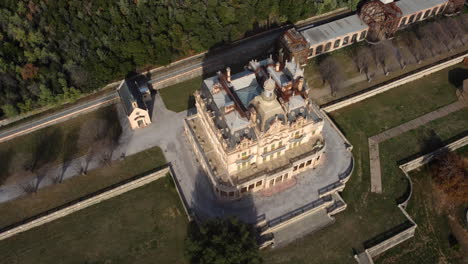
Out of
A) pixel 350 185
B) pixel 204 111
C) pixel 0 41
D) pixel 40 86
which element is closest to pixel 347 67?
pixel 350 185

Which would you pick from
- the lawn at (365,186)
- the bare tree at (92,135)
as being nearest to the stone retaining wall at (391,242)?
the lawn at (365,186)

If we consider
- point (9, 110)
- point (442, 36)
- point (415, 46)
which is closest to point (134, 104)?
point (9, 110)

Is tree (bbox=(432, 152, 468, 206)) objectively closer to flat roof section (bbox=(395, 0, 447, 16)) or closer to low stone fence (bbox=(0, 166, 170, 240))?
flat roof section (bbox=(395, 0, 447, 16))

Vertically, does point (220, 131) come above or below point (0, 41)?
below

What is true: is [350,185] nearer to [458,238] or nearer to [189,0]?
[458,238]

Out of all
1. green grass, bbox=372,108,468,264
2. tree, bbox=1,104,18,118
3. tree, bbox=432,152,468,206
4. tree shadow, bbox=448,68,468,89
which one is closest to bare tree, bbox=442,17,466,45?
tree shadow, bbox=448,68,468,89
